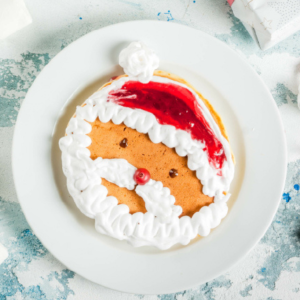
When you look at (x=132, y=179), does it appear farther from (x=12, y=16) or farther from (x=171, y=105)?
(x=12, y=16)

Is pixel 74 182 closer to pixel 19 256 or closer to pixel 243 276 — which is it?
pixel 19 256

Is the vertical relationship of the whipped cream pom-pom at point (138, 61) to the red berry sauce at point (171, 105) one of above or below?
above

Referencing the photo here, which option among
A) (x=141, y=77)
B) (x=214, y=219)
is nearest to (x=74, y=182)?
(x=141, y=77)

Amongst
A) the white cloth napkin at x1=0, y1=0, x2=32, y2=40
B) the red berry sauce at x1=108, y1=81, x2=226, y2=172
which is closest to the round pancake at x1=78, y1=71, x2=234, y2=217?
the red berry sauce at x1=108, y1=81, x2=226, y2=172

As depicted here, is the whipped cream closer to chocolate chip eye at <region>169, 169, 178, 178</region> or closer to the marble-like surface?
chocolate chip eye at <region>169, 169, 178, 178</region>

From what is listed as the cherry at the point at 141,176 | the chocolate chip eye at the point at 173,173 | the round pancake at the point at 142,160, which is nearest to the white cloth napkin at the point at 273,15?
the round pancake at the point at 142,160

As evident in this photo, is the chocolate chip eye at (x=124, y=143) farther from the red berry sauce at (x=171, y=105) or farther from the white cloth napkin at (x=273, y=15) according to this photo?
the white cloth napkin at (x=273, y=15)

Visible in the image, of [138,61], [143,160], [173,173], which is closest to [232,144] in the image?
[173,173]

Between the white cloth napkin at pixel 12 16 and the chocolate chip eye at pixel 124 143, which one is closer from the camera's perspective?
the chocolate chip eye at pixel 124 143
